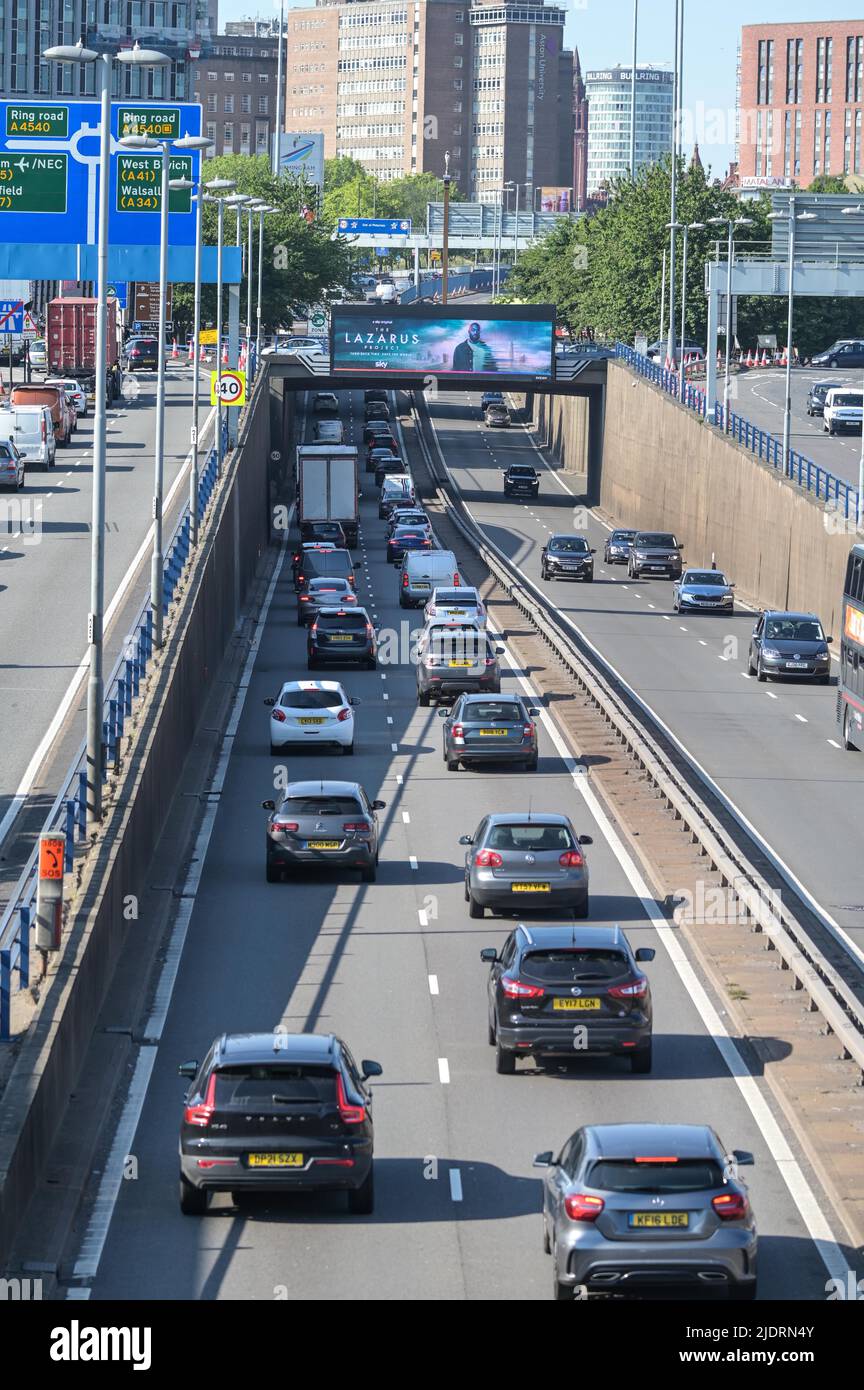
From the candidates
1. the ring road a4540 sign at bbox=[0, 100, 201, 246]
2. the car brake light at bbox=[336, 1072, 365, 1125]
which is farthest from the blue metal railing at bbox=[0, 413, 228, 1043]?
the ring road a4540 sign at bbox=[0, 100, 201, 246]

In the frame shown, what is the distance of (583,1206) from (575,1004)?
6283 mm

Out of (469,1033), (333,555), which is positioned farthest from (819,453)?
(469,1033)

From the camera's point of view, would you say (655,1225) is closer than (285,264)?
Yes

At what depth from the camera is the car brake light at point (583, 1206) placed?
48.6 ft

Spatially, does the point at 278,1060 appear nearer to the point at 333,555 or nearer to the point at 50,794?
the point at 50,794

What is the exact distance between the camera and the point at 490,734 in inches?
1506

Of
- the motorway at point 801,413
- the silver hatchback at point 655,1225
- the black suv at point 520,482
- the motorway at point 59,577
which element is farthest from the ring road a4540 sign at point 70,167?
the silver hatchback at point 655,1225

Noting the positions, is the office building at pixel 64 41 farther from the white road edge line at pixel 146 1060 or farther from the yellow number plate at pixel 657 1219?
the yellow number plate at pixel 657 1219

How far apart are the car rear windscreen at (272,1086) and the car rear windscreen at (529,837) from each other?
10808 millimetres

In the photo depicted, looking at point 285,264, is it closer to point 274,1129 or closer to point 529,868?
point 529,868

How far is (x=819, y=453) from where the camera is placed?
276 ft

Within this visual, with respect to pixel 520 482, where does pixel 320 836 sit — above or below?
below

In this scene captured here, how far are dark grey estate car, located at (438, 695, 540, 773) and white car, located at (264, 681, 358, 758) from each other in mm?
2313

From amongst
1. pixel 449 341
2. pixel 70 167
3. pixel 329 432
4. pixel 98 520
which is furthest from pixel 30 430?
pixel 329 432
